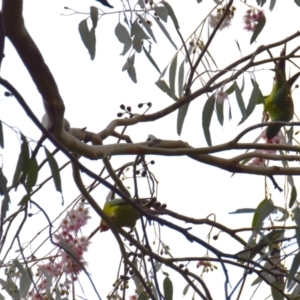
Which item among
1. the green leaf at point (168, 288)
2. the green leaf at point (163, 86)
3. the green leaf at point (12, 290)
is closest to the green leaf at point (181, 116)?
the green leaf at point (163, 86)

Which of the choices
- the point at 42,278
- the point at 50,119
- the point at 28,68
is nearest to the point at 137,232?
the point at 42,278

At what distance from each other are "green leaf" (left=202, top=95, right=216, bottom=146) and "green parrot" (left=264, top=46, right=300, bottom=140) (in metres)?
0.16

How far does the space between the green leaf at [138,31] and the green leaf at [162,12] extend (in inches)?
2.3

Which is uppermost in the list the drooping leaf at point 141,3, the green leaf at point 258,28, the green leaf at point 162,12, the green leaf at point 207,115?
the green leaf at point 258,28

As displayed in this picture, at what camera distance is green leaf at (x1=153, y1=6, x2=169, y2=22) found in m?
1.50

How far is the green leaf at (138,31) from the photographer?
57.4 inches

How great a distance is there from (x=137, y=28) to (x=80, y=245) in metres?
0.52

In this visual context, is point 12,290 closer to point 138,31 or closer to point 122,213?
point 122,213

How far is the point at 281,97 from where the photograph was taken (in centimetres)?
160

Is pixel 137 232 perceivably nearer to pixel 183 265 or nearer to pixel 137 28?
pixel 183 265

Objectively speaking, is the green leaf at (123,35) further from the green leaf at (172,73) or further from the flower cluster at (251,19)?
the flower cluster at (251,19)

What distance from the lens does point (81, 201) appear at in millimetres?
1623

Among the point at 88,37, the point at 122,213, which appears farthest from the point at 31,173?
the point at 88,37

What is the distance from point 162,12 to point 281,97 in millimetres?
357
